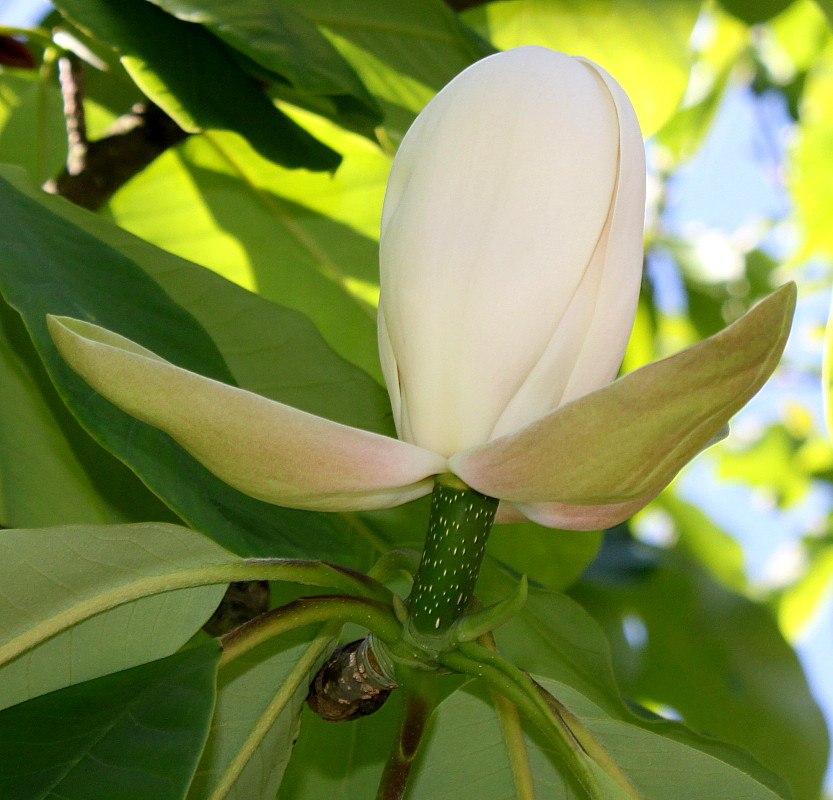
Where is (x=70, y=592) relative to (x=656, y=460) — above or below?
below

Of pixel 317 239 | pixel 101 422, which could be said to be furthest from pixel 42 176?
pixel 101 422

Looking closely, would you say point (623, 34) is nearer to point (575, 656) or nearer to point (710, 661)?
point (575, 656)

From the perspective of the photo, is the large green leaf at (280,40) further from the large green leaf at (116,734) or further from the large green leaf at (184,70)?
the large green leaf at (116,734)

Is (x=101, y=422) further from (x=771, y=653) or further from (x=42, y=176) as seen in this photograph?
(x=771, y=653)

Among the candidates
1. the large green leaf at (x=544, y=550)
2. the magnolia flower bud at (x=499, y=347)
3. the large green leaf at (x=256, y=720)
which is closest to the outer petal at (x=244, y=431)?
the magnolia flower bud at (x=499, y=347)

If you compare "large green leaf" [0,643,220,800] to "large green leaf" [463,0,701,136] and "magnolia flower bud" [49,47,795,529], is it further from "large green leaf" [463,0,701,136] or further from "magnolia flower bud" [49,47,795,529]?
"large green leaf" [463,0,701,136]

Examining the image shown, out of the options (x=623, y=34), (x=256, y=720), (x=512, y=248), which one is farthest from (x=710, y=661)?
(x=512, y=248)
